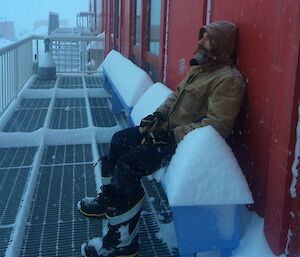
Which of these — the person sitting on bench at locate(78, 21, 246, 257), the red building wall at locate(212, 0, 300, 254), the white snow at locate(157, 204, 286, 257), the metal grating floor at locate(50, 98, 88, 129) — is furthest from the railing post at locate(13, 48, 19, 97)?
the white snow at locate(157, 204, 286, 257)

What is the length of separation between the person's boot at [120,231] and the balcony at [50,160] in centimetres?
21

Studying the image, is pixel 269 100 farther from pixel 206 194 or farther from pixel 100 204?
pixel 100 204

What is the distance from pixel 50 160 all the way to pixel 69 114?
193cm

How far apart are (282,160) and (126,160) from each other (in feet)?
2.75

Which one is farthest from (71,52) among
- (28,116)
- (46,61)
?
(28,116)

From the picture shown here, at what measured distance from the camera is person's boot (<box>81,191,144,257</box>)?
222 cm

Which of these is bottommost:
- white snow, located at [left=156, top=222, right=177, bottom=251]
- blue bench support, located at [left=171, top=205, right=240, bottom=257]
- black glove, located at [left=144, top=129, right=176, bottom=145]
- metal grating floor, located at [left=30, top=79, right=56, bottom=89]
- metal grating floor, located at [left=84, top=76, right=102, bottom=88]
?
metal grating floor, located at [left=84, top=76, right=102, bottom=88]

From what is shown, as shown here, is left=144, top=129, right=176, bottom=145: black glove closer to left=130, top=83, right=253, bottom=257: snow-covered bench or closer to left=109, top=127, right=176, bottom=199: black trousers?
left=109, top=127, right=176, bottom=199: black trousers

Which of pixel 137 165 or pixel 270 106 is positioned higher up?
pixel 270 106

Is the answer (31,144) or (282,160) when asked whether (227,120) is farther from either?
(31,144)

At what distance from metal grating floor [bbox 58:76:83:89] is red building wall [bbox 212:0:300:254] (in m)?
5.87

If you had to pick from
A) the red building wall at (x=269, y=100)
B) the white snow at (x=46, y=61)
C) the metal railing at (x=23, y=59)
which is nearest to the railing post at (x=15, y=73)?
the metal railing at (x=23, y=59)

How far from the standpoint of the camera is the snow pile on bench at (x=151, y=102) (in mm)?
3338

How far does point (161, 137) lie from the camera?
2445 millimetres
